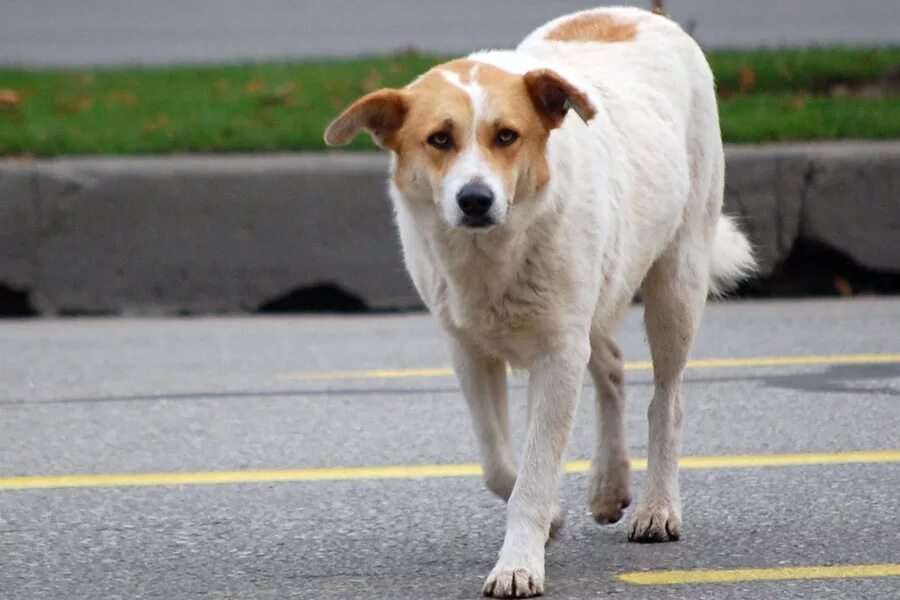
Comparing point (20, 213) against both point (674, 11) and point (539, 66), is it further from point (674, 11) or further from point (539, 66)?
point (674, 11)

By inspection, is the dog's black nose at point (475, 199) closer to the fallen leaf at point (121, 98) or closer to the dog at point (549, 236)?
the dog at point (549, 236)

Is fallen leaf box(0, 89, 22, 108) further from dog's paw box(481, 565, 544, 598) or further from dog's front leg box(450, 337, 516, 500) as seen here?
dog's paw box(481, 565, 544, 598)

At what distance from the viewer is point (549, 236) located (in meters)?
4.84

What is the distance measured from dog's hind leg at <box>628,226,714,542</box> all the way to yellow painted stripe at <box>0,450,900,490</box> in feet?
1.90

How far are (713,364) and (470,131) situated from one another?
3.51 m

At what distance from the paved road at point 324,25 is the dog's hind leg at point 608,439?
10.2 m

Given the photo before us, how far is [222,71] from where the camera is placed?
1265 centimetres

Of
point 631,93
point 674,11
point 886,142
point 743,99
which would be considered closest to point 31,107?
point 743,99

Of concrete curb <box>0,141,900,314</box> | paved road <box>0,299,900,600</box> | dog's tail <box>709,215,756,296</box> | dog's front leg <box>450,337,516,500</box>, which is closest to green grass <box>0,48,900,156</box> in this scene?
concrete curb <box>0,141,900,314</box>

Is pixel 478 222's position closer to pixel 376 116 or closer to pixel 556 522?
pixel 376 116

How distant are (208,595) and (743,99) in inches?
283

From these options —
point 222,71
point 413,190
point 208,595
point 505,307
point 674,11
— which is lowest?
point 674,11

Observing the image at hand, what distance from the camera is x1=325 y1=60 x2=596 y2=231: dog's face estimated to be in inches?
180

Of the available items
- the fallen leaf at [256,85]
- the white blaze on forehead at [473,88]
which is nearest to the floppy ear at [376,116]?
the white blaze on forehead at [473,88]
